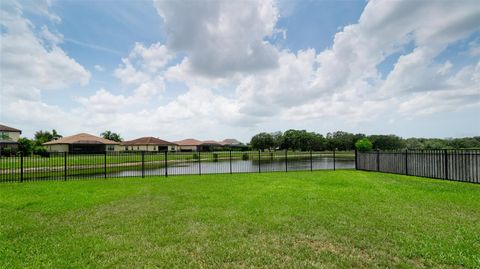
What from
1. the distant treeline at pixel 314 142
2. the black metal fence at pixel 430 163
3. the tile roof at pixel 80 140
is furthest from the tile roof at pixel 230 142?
the black metal fence at pixel 430 163

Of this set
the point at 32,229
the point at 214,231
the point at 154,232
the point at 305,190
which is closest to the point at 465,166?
the point at 305,190

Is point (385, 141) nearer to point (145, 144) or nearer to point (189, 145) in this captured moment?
point (189, 145)

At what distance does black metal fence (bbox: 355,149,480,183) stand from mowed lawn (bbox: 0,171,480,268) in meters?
2.29

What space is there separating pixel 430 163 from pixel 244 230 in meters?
11.2

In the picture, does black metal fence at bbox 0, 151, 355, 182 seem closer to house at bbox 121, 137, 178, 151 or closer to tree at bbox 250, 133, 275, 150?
house at bbox 121, 137, 178, 151

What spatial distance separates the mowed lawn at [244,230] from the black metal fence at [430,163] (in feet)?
7.50

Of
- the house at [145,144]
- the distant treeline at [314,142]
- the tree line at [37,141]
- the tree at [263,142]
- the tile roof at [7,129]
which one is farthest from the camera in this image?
the tree at [263,142]

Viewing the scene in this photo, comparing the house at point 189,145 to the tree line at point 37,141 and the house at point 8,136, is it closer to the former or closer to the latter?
the tree line at point 37,141

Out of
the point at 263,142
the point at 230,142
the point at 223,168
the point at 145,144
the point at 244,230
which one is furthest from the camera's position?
the point at 230,142

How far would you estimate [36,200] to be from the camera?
23.9 ft

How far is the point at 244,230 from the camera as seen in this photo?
14.9ft

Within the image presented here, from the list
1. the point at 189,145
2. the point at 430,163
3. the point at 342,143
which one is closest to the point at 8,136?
the point at 189,145

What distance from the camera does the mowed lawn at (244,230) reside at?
11.1 ft

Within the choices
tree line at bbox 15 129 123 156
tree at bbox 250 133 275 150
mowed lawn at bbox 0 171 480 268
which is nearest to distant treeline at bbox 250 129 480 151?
tree at bbox 250 133 275 150
